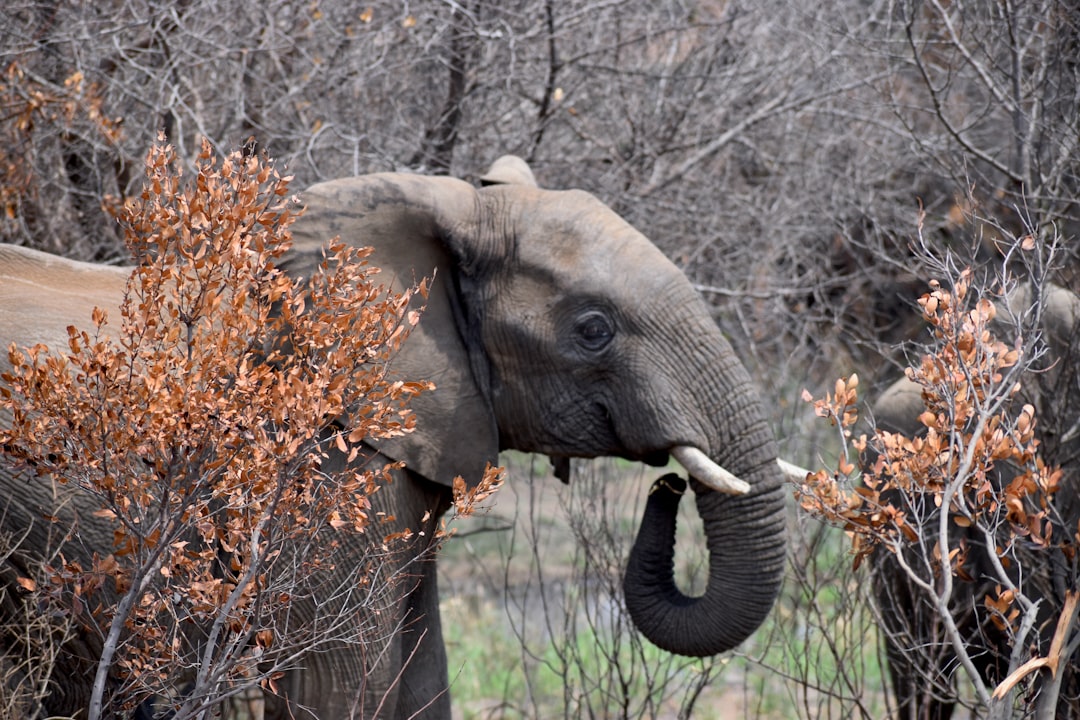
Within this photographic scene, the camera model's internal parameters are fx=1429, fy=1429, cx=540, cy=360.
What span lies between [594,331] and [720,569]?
2.59 ft

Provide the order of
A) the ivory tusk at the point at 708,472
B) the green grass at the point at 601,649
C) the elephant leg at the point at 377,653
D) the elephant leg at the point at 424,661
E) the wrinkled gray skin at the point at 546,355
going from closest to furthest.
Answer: the elephant leg at the point at 377,653 < the ivory tusk at the point at 708,472 < the wrinkled gray skin at the point at 546,355 < the elephant leg at the point at 424,661 < the green grass at the point at 601,649

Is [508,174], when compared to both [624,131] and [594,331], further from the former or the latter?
[624,131]

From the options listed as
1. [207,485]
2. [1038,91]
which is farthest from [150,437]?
[1038,91]

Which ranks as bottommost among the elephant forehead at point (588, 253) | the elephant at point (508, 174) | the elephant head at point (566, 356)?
the elephant head at point (566, 356)

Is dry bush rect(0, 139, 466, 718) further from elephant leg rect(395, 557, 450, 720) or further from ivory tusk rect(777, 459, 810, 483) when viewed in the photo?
ivory tusk rect(777, 459, 810, 483)

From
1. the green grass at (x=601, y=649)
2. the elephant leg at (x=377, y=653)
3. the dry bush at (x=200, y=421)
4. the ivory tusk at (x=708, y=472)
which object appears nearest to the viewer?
the dry bush at (x=200, y=421)

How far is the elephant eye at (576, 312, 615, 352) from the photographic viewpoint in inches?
162

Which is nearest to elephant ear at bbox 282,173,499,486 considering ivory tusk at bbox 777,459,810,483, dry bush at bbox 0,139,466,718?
ivory tusk at bbox 777,459,810,483

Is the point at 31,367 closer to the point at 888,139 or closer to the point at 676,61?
the point at 676,61

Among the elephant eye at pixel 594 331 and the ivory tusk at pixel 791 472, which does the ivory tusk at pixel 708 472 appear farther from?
the elephant eye at pixel 594 331

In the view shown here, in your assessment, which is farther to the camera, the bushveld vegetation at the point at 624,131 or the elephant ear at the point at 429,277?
the bushveld vegetation at the point at 624,131

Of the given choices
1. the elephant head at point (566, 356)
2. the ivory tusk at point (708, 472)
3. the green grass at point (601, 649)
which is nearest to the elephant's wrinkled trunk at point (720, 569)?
the elephant head at point (566, 356)

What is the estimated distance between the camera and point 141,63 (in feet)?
20.3

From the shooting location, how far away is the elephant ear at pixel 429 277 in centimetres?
405
